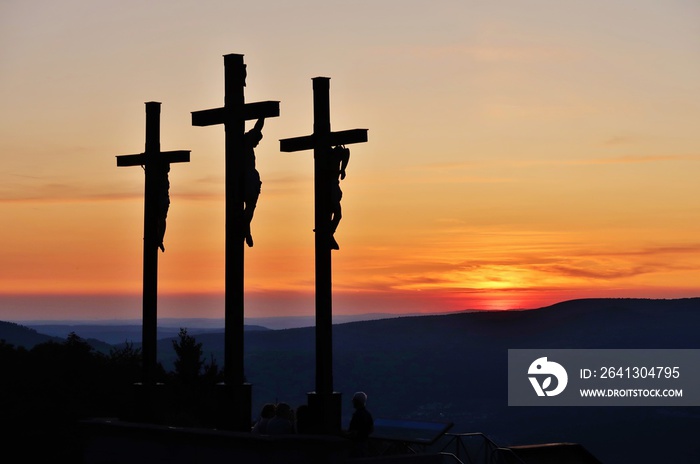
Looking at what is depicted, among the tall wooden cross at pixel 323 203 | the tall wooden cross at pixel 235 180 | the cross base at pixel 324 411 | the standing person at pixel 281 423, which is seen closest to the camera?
the standing person at pixel 281 423

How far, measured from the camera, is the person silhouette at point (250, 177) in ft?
64.9

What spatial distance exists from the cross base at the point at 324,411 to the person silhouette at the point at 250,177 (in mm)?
2908

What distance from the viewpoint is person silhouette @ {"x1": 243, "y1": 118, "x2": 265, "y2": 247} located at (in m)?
19.8

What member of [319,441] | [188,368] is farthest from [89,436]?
[188,368]

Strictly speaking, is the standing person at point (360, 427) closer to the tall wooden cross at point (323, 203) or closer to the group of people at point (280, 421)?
the group of people at point (280, 421)

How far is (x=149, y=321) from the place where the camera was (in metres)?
22.5

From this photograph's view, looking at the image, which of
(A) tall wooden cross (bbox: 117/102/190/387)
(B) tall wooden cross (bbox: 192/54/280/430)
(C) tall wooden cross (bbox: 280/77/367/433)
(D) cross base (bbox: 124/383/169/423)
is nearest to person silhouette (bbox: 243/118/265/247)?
(B) tall wooden cross (bbox: 192/54/280/430)

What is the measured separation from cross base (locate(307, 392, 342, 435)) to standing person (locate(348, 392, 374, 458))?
0.99 m

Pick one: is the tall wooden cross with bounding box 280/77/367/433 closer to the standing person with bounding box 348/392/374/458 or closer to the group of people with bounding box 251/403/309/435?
the group of people with bounding box 251/403/309/435

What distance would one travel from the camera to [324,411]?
18.9 metres

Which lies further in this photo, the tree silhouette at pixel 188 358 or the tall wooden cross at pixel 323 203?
the tree silhouette at pixel 188 358

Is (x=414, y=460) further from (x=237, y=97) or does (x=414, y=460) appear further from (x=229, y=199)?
(x=237, y=97)

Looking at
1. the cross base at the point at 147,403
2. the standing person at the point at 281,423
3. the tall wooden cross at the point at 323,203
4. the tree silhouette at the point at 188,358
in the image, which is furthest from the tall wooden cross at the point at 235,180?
the tree silhouette at the point at 188,358

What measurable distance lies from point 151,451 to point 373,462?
3873 millimetres
